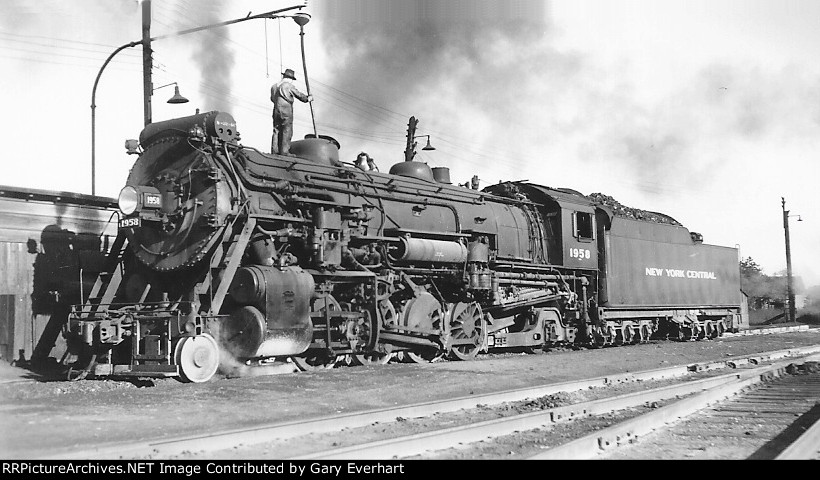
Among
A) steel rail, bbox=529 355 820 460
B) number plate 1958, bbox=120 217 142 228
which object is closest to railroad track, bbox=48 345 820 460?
steel rail, bbox=529 355 820 460

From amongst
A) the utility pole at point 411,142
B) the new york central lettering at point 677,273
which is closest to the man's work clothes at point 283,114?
the utility pole at point 411,142

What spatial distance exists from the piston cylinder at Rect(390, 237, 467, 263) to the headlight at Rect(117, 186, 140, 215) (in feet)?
13.9

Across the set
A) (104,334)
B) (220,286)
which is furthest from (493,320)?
(104,334)

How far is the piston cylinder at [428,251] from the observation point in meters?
12.9

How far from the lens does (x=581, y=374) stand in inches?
469

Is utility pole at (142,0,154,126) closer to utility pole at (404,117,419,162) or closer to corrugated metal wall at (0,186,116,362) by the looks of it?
corrugated metal wall at (0,186,116,362)

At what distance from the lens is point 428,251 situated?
1337 cm

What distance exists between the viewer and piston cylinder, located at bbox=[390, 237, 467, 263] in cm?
1289

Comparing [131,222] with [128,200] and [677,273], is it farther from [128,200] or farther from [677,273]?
[677,273]

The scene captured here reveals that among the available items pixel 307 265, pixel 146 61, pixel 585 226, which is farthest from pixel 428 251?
pixel 146 61

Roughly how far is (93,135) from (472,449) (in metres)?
11.2

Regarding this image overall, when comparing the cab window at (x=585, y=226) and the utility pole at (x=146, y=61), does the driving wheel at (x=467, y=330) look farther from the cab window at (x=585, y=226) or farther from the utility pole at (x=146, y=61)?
the utility pole at (x=146, y=61)

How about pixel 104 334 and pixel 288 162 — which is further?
pixel 288 162
